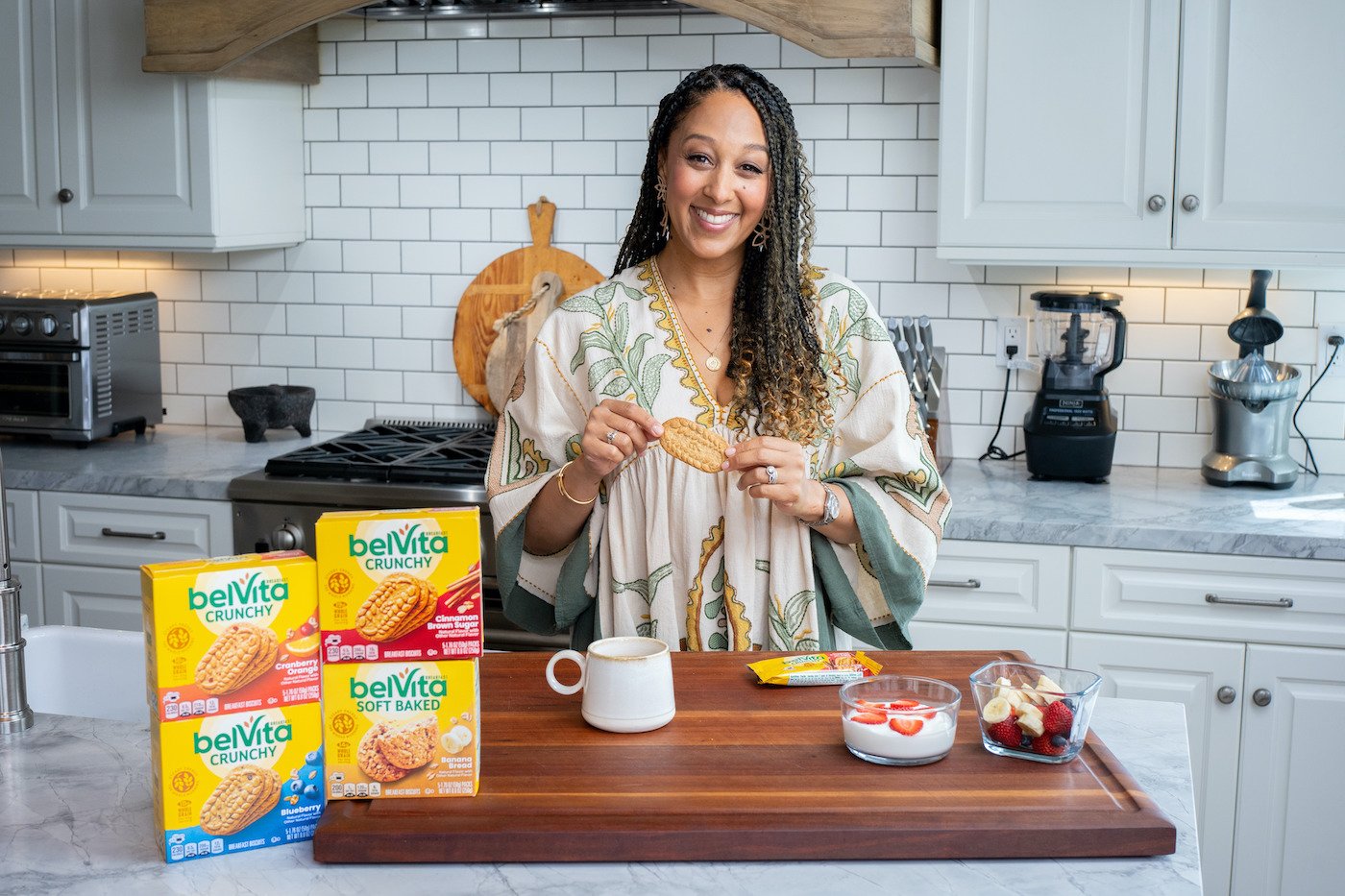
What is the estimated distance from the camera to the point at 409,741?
4.28 feet

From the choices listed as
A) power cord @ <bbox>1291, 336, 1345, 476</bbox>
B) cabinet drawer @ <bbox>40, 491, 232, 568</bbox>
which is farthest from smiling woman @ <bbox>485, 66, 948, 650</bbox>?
power cord @ <bbox>1291, 336, 1345, 476</bbox>

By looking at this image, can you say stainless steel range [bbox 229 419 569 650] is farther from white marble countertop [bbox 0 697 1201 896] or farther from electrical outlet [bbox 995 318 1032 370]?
white marble countertop [bbox 0 697 1201 896]

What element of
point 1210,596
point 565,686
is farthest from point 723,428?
point 1210,596

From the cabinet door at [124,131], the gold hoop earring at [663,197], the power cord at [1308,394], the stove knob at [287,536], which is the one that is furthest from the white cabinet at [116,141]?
the power cord at [1308,394]

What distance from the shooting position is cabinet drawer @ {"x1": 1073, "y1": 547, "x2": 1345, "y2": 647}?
2717 mm

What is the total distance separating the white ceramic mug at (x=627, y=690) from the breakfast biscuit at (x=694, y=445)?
516mm

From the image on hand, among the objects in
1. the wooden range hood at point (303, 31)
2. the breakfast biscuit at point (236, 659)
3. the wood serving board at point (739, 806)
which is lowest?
the wood serving board at point (739, 806)

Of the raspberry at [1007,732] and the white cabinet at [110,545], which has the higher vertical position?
the raspberry at [1007,732]

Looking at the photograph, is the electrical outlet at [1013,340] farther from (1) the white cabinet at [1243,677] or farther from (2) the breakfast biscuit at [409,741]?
(2) the breakfast biscuit at [409,741]

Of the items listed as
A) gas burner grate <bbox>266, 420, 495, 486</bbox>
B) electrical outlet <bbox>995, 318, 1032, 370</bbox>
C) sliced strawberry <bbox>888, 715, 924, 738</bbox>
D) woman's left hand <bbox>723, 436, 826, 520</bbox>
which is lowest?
sliced strawberry <bbox>888, 715, 924, 738</bbox>

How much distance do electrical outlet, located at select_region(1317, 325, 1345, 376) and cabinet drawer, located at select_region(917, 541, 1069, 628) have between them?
0.94 metres

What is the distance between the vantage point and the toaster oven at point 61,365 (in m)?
3.44

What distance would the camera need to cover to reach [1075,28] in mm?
2926

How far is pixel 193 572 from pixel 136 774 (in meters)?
0.39
